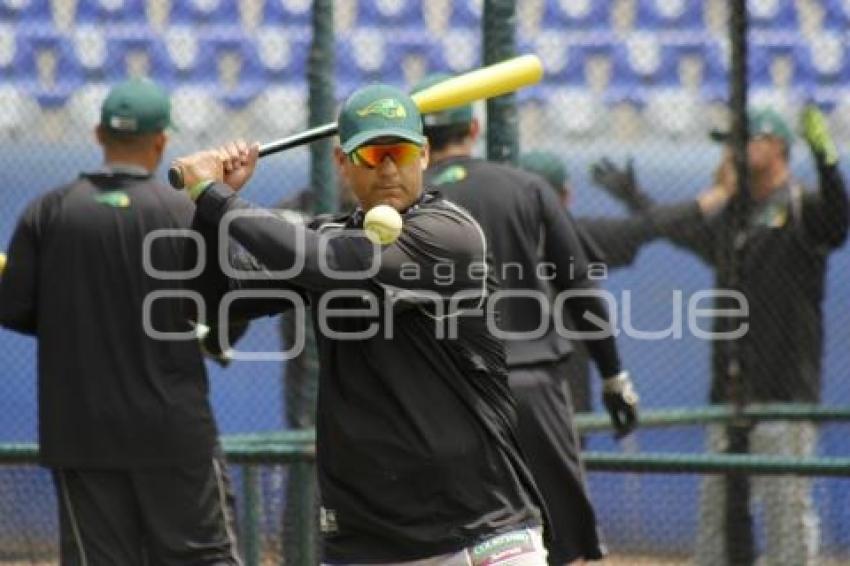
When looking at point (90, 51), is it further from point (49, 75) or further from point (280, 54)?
point (280, 54)

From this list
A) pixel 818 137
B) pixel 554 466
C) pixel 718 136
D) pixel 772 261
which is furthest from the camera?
pixel 772 261

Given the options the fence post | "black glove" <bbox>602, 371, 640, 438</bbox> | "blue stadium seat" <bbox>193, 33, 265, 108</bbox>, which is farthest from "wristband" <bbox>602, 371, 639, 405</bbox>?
"blue stadium seat" <bbox>193, 33, 265, 108</bbox>

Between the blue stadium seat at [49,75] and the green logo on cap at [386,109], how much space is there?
3.51m

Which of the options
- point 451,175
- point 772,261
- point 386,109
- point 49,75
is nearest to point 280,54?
point 49,75

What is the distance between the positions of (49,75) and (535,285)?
2370 millimetres

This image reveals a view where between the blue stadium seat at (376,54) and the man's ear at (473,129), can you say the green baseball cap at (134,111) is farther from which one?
the blue stadium seat at (376,54)

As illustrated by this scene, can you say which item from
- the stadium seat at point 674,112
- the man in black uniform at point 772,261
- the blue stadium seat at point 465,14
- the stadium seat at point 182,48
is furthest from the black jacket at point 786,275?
the stadium seat at point 182,48

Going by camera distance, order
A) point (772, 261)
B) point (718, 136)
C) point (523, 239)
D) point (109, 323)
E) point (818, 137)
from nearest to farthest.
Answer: point (109, 323) → point (523, 239) → point (818, 137) → point (718, 136) → point (772, 261)

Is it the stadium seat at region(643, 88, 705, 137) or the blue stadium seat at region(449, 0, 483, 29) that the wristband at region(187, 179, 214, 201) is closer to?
the blue stadium seat at region(449, 0, 483, 29)

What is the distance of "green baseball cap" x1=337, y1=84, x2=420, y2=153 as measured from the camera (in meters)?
4.68

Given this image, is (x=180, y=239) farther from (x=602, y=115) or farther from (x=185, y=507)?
(x=602, y=115)

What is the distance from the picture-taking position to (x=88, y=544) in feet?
21.6

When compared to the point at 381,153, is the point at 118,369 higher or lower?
lower

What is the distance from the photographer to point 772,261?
823 cm
